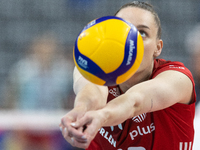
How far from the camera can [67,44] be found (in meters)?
5.51

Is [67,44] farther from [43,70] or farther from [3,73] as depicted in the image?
[3,73]

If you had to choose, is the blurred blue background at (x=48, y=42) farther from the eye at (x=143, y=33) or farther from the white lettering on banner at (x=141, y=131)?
the eye at (x=143, y=33)

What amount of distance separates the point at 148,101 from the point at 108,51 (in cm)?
37

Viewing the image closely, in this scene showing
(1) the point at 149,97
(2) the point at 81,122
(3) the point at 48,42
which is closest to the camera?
(2) the point at 81,122

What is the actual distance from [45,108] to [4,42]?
2014 millimetres

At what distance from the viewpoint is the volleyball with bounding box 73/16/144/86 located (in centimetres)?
145

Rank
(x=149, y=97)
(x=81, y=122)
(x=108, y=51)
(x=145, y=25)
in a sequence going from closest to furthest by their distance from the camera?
1. (x=81, y=122)
2. (x=108, y=51)
3. (x=149, y=97)
4. (x=145, y=25)

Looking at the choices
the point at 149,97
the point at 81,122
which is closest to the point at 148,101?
the point at 149,97

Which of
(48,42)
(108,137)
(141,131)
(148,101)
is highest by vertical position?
(148,101)

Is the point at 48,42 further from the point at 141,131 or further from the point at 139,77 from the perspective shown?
the point at 141,131

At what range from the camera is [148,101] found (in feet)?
5.06

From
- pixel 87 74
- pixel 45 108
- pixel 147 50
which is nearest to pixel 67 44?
pixel 45 108

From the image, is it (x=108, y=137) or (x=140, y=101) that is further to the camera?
(x=108, y=137)

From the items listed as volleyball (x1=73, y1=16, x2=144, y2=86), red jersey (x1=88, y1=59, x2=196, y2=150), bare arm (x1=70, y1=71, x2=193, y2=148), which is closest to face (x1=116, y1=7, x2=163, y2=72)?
red jersey (x1=88, y1=59, x2=196, y2=150)
